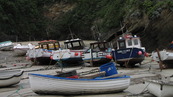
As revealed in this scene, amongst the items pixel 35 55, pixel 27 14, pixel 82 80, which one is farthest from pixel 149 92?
pixel 27 14

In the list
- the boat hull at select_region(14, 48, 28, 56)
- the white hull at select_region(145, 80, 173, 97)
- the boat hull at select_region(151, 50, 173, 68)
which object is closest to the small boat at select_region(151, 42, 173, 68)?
the boat hull at select_region(151, 50, 173, 68)

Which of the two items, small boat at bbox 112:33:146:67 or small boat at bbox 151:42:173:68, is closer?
small boat at bbox 151:42:173:68

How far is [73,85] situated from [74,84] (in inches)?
2.0

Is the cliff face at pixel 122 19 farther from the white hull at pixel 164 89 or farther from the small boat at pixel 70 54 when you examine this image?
the white hull at pixel 164 89

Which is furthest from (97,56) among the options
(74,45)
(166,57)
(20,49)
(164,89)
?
(20,49)

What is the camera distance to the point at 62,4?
5906cm

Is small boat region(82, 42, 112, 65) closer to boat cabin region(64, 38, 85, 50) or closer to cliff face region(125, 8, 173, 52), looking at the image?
boat cabin region(64, 38, 85, 50)

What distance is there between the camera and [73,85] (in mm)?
8328

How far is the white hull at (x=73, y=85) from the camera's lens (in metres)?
8.33

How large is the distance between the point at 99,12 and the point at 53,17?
1179 cm

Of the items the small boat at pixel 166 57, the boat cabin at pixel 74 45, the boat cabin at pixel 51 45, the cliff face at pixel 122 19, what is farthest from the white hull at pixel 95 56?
the cliff face at pixel 122 19

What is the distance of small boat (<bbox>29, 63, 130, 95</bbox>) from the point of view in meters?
8.33

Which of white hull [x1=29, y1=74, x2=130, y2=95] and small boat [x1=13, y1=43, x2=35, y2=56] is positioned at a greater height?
small boat [x1=13, y1=43, x2=35, y2=56]

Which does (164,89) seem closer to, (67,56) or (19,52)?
(67,56)
